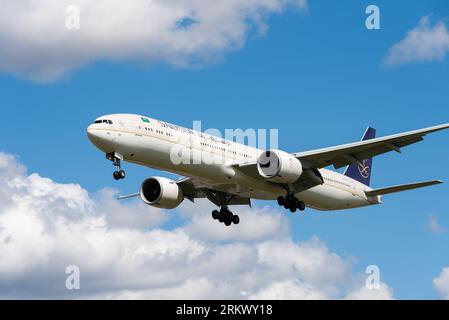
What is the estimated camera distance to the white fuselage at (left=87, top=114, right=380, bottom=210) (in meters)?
42.8

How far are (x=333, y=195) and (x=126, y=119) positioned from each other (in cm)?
1549

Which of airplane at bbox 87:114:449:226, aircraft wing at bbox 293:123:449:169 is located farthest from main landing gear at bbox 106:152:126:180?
aircraft wing at bbox 293:123:449:169

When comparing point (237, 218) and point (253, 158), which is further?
point (237, 218)

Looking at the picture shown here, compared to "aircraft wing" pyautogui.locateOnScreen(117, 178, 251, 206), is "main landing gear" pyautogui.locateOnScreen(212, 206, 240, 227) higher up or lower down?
lower down

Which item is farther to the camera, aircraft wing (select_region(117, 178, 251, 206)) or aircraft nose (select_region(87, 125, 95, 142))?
aircraft wing (select_region(117, 178, 251, 206))

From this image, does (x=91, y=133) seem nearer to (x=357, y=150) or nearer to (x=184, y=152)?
(x=184, y=152)

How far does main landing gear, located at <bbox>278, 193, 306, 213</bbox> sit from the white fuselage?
625 mm

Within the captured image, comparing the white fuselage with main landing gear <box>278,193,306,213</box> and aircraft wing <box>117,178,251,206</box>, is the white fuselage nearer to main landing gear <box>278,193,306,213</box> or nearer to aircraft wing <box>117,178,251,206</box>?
main landing gear <box>278,193,306,213</box>

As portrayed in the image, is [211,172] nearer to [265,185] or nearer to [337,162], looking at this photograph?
[265,185]

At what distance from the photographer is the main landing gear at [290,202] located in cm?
4774

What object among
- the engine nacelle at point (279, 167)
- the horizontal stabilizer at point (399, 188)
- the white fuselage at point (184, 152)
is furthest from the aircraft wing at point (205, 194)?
the horizontal stabilizer at point (399, 188)

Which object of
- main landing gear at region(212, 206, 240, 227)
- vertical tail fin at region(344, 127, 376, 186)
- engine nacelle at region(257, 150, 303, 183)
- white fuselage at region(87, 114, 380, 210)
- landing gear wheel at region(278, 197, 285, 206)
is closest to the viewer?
white fuselage at region(87, 114, 380, 210)
